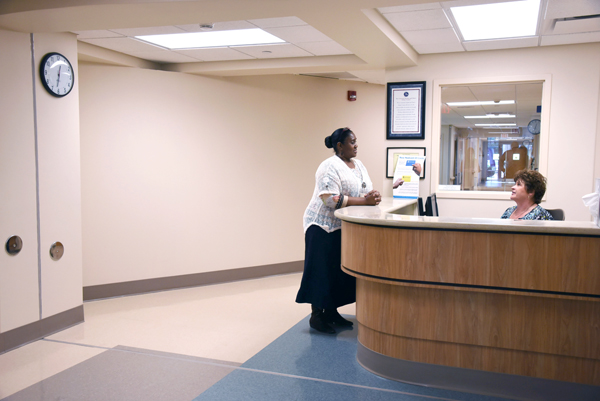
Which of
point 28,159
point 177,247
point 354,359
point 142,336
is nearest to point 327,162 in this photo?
point 354,359

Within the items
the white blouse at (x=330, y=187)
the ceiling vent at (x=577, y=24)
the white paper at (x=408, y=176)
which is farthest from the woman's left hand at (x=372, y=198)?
the ceiling vent at (x=577, y=24)

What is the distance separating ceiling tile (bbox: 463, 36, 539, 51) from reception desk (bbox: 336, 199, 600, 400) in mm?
2527

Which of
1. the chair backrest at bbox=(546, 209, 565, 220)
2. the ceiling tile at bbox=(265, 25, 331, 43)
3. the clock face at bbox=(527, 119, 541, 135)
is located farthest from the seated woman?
the ceiling tile at bbox=(265, 25, 331, 43)

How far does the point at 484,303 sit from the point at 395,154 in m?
2.77

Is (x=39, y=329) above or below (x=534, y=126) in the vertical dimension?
below

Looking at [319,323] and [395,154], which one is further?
[395,154]

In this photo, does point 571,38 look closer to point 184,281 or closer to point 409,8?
point 409,8

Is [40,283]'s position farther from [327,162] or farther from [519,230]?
[519,230]

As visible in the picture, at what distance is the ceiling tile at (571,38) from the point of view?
4250mm

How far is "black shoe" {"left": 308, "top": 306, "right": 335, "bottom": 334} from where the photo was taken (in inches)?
148

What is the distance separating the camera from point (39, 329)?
3834 millimetres

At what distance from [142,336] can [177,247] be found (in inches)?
70.0

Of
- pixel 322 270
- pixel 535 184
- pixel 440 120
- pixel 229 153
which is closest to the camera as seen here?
pixel 535 184

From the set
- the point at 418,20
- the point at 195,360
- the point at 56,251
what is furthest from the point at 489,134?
the point at 56,251
